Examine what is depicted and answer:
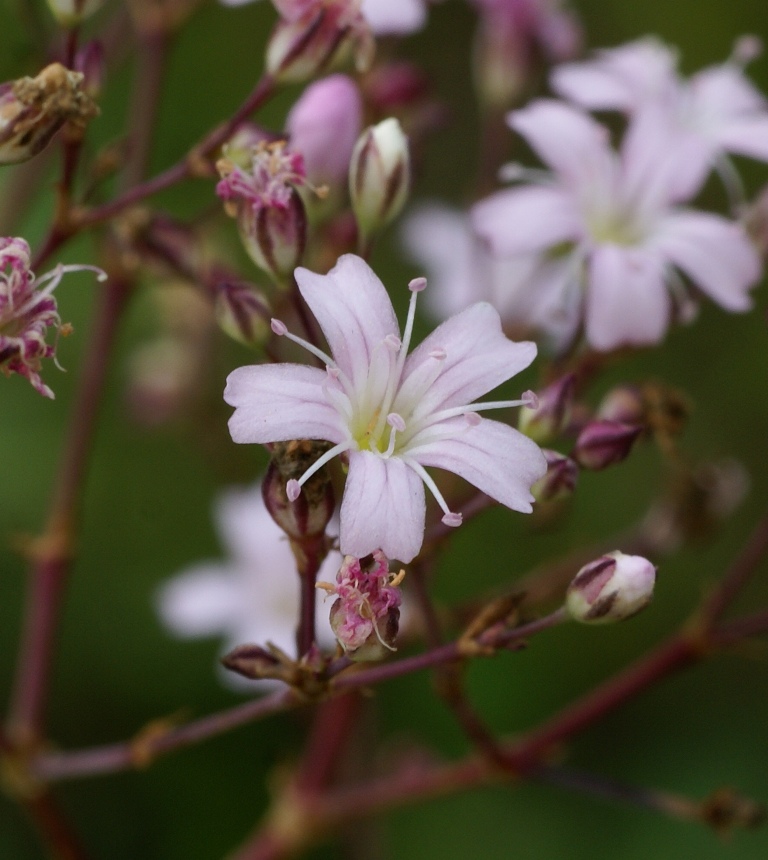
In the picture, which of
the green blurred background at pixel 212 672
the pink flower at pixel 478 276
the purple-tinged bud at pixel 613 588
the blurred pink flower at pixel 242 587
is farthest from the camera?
the green blurred background at pixel 212 672

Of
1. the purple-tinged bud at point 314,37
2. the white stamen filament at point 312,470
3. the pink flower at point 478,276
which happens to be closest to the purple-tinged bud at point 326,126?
the purple-tinged bud at point 314,37

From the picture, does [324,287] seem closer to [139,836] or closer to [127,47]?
[127,47]

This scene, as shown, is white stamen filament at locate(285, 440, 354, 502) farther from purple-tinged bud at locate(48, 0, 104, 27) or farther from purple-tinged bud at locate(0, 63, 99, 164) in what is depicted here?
purple-tinged bud at locate(48, 0, 104, 27)

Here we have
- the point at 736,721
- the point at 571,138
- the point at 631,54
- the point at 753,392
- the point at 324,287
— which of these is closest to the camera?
the point at 324,287

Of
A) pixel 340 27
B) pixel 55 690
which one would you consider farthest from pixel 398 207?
pixel 55 690

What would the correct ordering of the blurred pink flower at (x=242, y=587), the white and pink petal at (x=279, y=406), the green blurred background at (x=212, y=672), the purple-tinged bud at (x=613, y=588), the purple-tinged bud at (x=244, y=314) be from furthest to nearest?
the green blurred background at (x=212, y=672) → the blurred pink flower at (x=242, y=587) → the purple-tinged bud at (x=244, y=314) → the purple-tinged bud at (x=613, y=588) → the white and pink petal at (x=279, y=406)

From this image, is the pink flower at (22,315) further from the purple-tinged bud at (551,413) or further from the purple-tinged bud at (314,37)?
the purple-tinged bud at (551,413)
